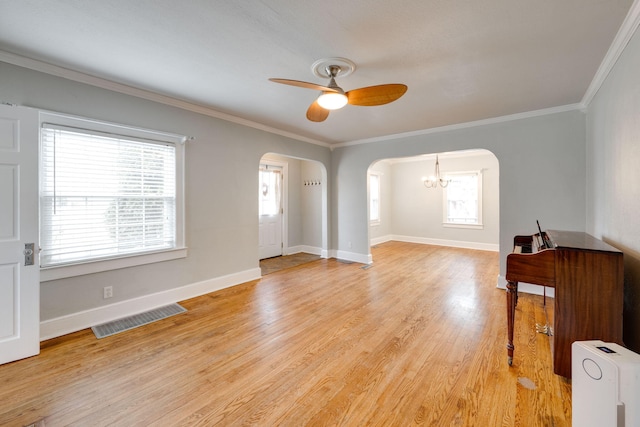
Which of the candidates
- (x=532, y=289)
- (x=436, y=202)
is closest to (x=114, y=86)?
(x=532, y=289)

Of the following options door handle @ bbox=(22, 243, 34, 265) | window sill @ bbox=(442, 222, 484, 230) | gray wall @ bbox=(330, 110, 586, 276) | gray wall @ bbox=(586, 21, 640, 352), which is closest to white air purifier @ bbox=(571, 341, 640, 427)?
gray wall @ bbox=(586, 21, 640, 352)

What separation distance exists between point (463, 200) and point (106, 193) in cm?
771

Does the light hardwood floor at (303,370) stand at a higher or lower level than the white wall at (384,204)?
lower

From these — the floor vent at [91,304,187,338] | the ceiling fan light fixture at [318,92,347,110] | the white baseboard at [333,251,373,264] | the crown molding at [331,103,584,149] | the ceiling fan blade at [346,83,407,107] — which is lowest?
the floor vent at [91,304,187,338]

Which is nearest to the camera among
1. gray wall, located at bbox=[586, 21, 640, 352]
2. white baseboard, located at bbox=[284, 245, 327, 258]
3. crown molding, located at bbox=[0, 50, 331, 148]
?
gray wall, located at bbox=[586, 21, 640, 352]

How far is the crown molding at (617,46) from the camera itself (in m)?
1.83

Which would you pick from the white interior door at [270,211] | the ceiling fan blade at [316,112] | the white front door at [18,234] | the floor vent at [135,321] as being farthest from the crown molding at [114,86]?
the floor vent at [135,321]

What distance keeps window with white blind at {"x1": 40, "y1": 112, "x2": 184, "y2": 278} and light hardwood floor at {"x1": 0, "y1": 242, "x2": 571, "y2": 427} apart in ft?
2.92

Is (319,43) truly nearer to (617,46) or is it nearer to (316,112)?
(316,112)

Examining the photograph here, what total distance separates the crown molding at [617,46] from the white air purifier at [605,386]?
7.07ft

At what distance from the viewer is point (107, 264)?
2.95m

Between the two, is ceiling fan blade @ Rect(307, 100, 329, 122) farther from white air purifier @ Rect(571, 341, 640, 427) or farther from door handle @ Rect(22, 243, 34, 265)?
door handle @ Rect(22, 243, 34, 265)

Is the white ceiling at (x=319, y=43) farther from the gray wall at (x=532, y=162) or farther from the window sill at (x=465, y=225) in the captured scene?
the window sill at (x=465, y=225)

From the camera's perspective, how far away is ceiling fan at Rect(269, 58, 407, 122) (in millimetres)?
2202
